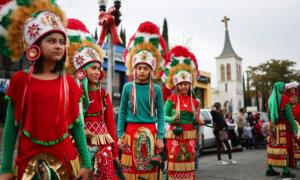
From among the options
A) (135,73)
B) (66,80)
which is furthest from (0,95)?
(66,80)

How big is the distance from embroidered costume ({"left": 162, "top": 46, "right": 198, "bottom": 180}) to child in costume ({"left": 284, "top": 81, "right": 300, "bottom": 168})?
2669 millimetres

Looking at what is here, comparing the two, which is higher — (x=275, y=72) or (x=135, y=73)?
(x=275, y=72)

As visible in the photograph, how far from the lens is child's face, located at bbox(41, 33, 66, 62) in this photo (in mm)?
2623

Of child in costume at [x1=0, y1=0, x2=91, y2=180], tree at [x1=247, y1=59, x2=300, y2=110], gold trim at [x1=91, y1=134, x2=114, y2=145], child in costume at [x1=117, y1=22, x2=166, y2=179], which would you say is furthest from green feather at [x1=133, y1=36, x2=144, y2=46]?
tree at [x1=247, y1=59, x2=300, y2=110]

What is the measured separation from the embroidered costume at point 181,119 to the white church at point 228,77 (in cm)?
8444

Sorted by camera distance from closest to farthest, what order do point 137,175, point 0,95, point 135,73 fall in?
point 137,175 < point 135,73 < point 0,95

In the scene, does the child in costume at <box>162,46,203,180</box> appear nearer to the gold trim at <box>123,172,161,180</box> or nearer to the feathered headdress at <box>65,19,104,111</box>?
the gold trim at <box>123,172,161,180</box>

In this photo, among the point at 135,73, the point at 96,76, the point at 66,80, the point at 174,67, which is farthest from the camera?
the point at 174,67

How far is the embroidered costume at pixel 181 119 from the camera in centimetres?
585

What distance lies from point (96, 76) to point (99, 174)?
41.7 inches

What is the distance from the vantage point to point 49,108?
2520mm

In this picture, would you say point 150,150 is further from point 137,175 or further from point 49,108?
point 49,108

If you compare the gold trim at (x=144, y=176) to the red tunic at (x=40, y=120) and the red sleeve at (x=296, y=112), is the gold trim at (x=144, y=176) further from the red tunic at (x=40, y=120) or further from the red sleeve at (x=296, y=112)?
the red sleeve at (x=296, y=112)

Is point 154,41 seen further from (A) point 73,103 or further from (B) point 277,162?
(B) point 277,162
